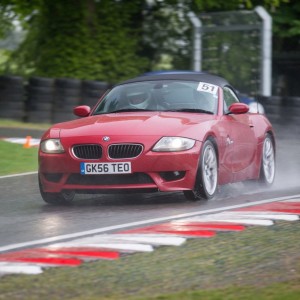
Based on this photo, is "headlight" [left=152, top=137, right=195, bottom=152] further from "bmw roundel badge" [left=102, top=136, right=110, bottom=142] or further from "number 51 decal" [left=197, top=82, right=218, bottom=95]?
"number 51 decal" [left=197, top=82, right=218, bottom=95]

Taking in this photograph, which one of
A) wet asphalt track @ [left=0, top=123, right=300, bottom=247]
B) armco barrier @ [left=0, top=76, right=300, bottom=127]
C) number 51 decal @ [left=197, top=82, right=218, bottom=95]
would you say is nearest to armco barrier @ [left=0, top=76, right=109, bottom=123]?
armco barrier @ [left=0, top=76, right=300, bottom=127]

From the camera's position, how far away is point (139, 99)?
11914 mm

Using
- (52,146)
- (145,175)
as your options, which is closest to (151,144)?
(145,175)

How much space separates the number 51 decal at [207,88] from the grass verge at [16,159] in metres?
4.50

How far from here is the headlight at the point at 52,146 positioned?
1091cm

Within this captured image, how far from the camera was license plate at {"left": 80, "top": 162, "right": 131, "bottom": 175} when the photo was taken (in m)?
10.6

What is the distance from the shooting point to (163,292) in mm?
6383

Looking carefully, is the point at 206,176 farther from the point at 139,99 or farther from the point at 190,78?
the point at 190,78

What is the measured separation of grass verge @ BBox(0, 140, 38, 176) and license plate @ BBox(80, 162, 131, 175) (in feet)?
16.5

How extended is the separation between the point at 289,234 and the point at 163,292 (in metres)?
2.44

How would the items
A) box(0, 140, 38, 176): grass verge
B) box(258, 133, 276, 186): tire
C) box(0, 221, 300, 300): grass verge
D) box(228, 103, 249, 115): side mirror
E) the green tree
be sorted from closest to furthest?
box(0, 221, 300, 300): grass verge, box(228, 103, 249, 115): side mirror, box(258, 133, 276, 186): tire, box(0, 140, 38, 176): grass verge, the green tree

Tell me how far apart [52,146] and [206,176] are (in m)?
1.61

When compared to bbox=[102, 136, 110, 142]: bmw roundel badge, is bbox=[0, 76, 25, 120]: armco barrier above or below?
below

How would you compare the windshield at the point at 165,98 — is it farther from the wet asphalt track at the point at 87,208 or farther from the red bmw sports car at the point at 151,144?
the wet asphalt track at the point at 87,208
